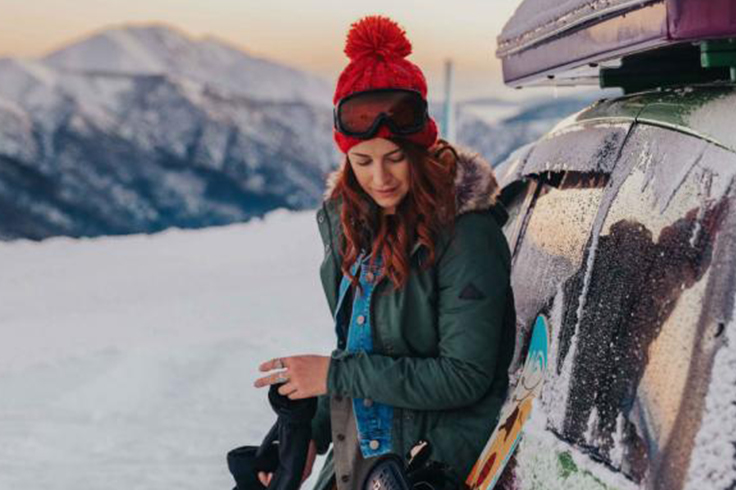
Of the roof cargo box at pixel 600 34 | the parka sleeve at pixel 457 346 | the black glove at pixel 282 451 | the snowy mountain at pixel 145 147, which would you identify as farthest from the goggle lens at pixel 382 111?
the snowy mountain at pixel 145 147

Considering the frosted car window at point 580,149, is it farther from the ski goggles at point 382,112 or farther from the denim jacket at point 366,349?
the denim jacket at point 366,349

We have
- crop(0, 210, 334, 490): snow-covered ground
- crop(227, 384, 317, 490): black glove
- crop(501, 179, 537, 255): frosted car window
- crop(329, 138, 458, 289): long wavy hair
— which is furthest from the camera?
crop(0, 210, 334, 490): snow-covered ground

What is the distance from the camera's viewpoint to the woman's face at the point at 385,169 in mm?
2195

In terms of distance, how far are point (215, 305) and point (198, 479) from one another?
15.4 feet

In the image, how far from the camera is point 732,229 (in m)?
1.54

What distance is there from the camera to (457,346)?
2053 millimetres

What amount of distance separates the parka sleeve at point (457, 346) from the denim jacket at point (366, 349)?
0.07 meters

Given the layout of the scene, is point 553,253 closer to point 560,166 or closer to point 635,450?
point 560,166

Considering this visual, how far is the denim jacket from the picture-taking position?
2.20m

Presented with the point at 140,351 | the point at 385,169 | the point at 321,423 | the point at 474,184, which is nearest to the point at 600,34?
the point at 474,184

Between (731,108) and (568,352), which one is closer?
(731,108)

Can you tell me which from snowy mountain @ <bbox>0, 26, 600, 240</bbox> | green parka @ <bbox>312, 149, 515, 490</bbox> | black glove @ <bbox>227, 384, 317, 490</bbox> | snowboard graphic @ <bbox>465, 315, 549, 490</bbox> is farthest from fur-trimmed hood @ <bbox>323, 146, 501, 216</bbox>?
snowy mountain @ <bbox>0, 26, 600, 240</bbox>

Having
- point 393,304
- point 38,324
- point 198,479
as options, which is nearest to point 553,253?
point 393,304

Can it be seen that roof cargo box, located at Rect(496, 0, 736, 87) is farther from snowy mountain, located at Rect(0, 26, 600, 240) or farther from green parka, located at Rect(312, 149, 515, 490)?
snowy mountain, located at Rect(0, 26, 600, 240)
